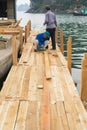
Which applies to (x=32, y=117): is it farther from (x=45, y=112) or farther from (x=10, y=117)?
(x=10, y=117)

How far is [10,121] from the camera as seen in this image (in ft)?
27.5

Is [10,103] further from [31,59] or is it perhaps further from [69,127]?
[31,59]

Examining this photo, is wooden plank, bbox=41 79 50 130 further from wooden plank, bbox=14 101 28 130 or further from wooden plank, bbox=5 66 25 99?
wooden plank, bbox=5 66 25 99

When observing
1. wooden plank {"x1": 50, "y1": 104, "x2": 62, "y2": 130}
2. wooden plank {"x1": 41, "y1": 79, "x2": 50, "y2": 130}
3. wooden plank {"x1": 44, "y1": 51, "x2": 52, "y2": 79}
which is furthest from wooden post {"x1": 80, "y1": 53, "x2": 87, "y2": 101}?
wooden plank {"x1": 44, "y1": 51, "x2": 52, "y2": 79}

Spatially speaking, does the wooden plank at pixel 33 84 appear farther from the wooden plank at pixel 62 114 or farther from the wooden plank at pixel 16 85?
the wooden plank at pixel 62 114

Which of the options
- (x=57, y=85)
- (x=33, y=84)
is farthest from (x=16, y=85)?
(x=57, y=85)

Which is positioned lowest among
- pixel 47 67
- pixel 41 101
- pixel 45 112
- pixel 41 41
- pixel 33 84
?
pixel 47 67

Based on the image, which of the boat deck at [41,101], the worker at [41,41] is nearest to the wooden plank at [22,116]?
the boat deck at [41,101]

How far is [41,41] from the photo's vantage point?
17.7 meters

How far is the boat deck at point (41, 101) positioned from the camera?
8234 millimetres

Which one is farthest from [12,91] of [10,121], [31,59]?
[31,59]

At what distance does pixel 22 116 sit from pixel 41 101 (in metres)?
1.22

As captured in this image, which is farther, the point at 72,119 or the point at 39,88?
the point at 39,88

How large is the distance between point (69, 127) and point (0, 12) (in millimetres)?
31896
